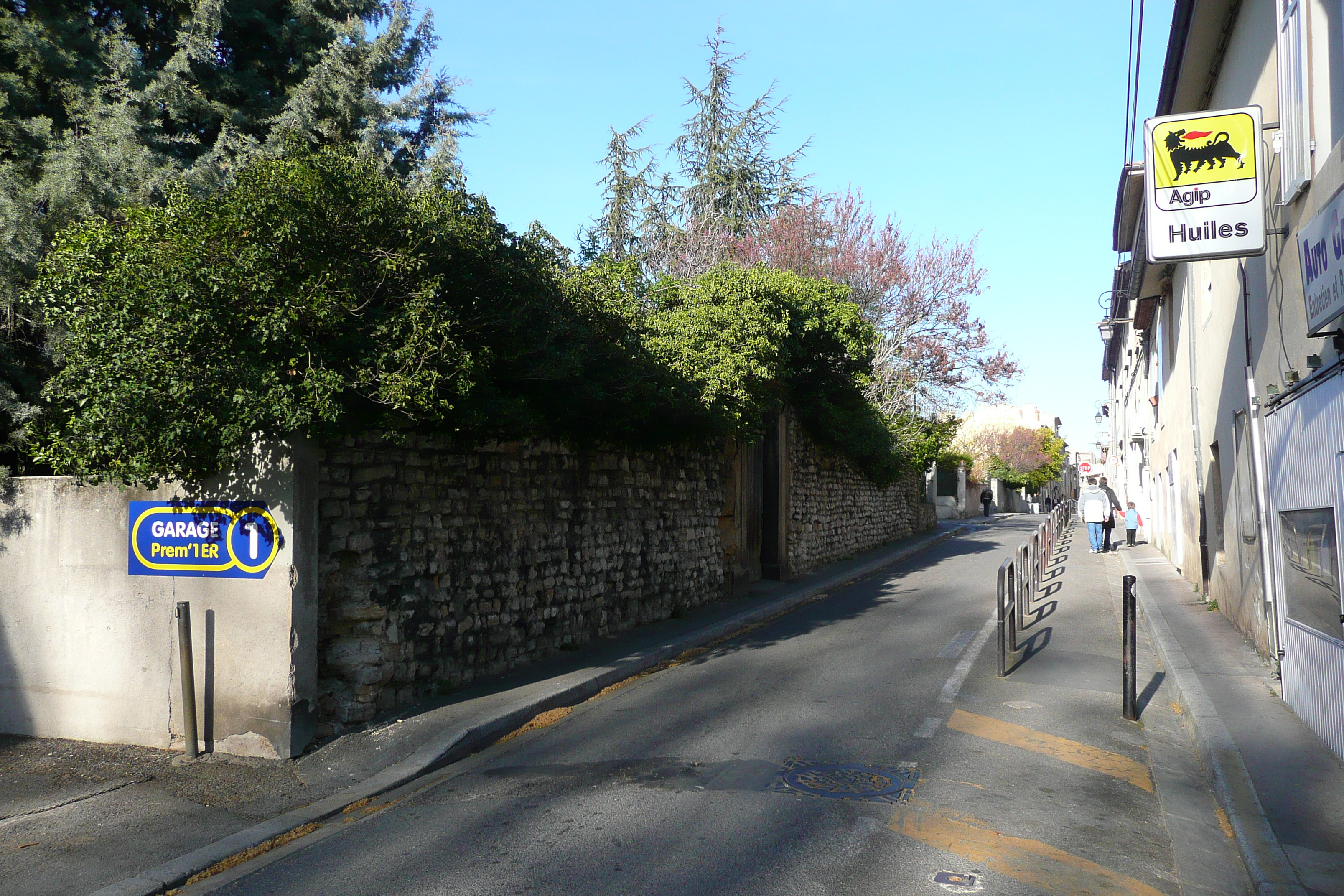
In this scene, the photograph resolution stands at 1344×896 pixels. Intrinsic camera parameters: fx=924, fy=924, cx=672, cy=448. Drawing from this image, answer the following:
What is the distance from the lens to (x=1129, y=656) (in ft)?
25.0

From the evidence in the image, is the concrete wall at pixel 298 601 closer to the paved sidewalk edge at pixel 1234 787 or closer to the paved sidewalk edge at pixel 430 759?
the paved sidewalk edge at pixel 430 759

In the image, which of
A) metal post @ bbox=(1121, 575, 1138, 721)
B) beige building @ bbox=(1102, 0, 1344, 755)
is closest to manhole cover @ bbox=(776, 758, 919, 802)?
metal post @ bbox=(1121, 575, 1138, 721)

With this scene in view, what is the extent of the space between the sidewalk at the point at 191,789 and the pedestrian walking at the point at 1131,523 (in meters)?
21.0

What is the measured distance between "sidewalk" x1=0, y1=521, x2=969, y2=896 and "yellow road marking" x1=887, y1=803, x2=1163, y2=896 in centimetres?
339

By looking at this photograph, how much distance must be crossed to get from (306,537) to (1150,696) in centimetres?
736

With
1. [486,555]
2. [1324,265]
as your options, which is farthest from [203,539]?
[1324,265]

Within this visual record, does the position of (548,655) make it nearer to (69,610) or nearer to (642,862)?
(69,610)

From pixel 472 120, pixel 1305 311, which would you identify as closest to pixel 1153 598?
pixel 1305 311

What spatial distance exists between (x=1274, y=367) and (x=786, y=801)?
598 cm

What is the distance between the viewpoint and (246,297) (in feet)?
19.6

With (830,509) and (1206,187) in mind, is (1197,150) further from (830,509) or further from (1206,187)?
(830,509)

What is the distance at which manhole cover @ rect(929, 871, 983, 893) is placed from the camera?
423cm

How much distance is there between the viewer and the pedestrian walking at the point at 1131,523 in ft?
83.0

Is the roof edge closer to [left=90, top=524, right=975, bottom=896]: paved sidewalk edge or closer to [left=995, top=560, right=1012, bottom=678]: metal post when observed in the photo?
[left=995, top=560, right=1012, bottom=678]: metal post
